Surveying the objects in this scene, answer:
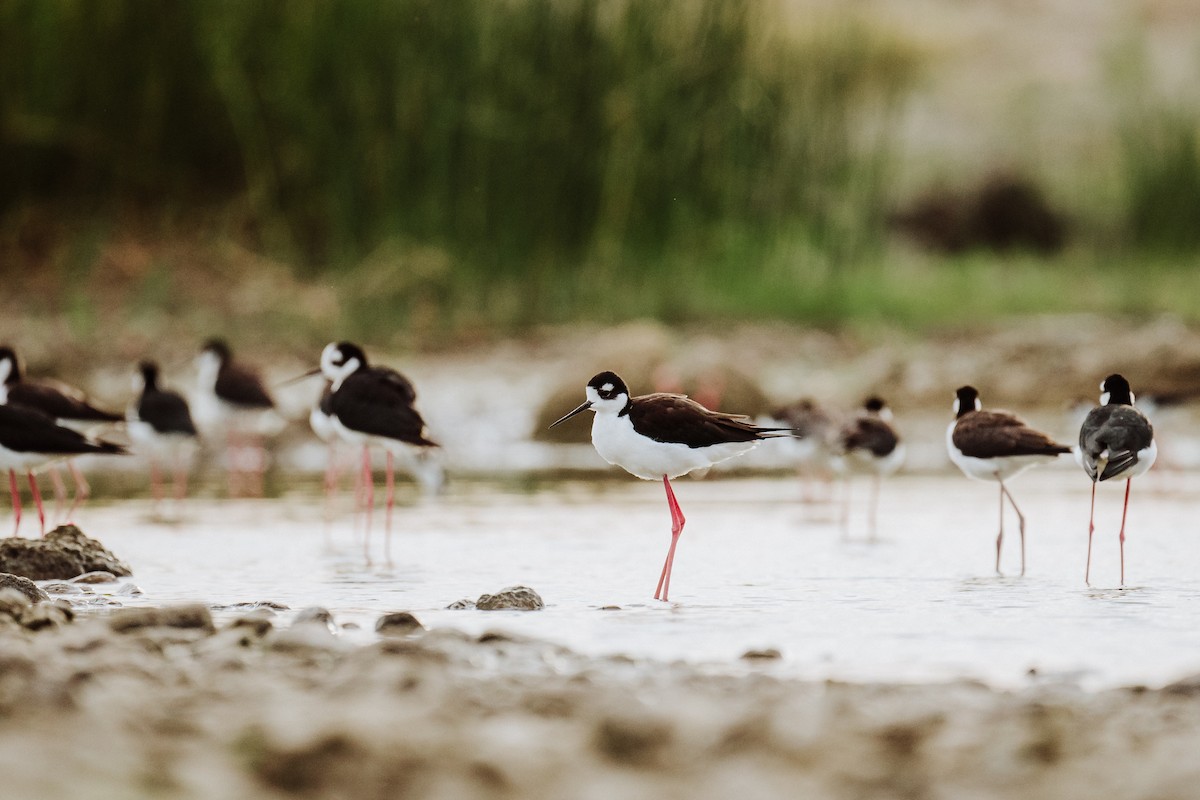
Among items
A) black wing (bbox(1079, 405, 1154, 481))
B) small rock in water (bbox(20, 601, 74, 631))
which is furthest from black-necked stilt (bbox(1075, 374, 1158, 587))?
small rock in water (bbox(20, 601, 74, 631))

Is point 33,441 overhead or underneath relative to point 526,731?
overhead

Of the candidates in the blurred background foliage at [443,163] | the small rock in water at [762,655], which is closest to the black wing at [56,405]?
the small rock in water at [762,655]

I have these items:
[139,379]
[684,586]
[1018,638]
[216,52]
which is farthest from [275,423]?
[1018,638]

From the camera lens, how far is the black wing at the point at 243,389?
11461 millimetres

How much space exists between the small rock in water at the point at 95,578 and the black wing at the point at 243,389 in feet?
15.7

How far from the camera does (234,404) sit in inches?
452

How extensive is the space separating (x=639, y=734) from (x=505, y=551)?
13.3 ft

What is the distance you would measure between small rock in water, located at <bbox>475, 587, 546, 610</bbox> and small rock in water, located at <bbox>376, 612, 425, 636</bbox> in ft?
2.02

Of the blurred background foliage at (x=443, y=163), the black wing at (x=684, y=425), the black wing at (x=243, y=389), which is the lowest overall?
the black wing at (x=684, y=425)

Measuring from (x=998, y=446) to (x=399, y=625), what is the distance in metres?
3.16

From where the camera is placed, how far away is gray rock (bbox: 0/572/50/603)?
19.2 feet

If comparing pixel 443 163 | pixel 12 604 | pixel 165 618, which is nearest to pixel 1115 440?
pixel 165 618

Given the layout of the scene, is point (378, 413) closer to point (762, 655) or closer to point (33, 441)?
point (33, 441)

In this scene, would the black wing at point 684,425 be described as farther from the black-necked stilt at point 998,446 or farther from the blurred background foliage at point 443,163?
the blurred background foliage at point 443,163
